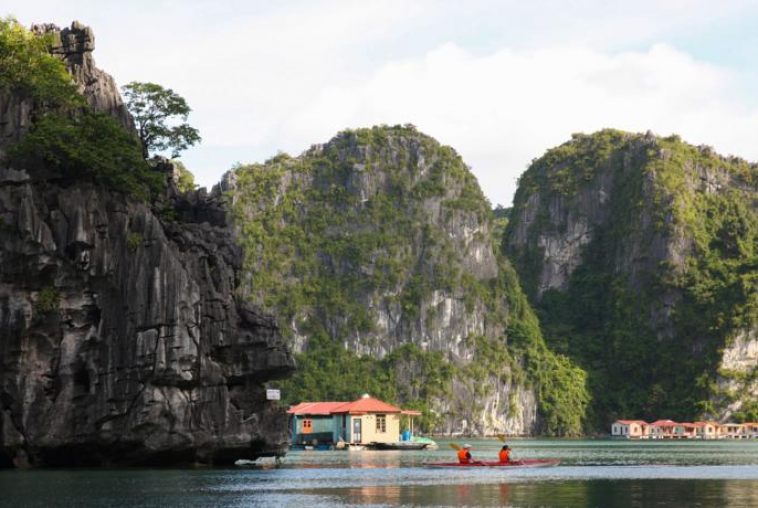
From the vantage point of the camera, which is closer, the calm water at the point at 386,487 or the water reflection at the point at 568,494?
the water reflection at the point at 568,494

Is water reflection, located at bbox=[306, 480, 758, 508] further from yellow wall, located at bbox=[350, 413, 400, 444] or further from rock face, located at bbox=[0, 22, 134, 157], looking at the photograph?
yellow wall, located at bbox=[350, 413, 400, 444]

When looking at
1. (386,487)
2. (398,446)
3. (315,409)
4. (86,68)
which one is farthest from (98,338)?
(315,409)

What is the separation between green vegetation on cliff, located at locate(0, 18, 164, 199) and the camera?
6506 cm

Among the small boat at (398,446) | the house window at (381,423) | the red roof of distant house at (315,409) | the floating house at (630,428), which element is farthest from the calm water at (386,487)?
the floating house at (630,428)

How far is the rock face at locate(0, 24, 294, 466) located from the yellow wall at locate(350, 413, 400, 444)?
52681mm

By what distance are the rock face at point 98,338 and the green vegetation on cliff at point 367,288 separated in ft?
372

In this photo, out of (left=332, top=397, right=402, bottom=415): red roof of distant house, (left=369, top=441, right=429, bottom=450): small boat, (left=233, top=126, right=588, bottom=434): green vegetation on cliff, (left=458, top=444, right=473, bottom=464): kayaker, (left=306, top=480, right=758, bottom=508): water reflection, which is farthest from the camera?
(left=233, top=126, right=588, bottom=434): green vegetation on cliff

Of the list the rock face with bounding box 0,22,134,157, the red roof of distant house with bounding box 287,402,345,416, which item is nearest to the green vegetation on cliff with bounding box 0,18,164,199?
the rock face with bounding box 0,22,134,157

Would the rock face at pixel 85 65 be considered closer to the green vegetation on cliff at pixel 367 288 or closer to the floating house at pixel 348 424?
the floating house at pixel 348 424

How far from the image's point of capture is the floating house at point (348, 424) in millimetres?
119688

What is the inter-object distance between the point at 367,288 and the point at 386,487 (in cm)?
13588

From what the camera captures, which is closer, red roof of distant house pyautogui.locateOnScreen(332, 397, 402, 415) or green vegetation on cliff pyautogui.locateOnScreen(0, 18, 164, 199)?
green vegetation on cliff pyautogui.locateOnScreen(0, 18, 164, 199)

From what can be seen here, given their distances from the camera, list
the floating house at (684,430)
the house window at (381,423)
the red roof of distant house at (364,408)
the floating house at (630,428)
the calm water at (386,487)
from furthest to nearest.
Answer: the floating house at (630,428), the floating house at (684,430), the house window at (381,423), the red roof of distant house at (364,408), the calm water at (386,487)

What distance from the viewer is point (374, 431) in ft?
396
